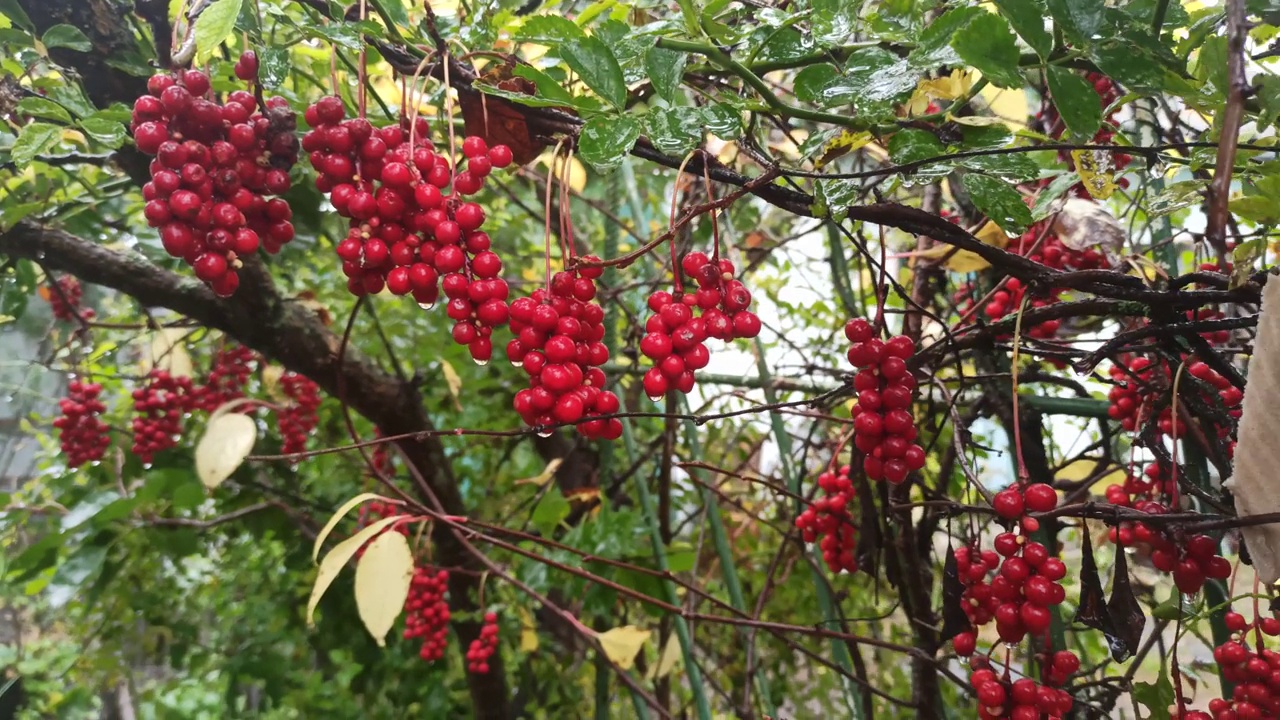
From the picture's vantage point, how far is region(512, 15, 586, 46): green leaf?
37 cm

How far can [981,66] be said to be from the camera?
333 millimetres

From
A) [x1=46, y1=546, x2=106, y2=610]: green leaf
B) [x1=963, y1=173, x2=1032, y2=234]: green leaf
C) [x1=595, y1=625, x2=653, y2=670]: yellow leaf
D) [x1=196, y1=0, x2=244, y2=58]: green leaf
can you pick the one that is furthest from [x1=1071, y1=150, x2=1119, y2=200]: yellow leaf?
[x1=46, y1=546, x2=106, y2=610]: green leaf

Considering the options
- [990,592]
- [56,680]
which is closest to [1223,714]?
[990,592]

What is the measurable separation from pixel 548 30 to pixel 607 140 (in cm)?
7

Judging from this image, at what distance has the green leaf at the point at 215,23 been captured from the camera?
36cm

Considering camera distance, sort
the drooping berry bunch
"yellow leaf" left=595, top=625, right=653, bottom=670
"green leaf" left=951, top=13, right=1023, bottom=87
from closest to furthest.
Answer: "green leaf" left=951, top=13, right=1023, bottom=87, "yellow leaf" left=595, top=625, right=653, bottom=670, the drooping berry bunch

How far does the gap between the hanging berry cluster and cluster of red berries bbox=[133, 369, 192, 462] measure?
892 mm

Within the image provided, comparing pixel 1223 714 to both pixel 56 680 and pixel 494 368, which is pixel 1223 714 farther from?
pixel 56 680

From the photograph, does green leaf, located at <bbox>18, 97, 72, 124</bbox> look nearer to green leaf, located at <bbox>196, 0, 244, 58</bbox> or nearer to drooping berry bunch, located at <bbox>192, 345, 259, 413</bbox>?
green leaf, located at <bbox>196, 0, 244, 58</bbox>

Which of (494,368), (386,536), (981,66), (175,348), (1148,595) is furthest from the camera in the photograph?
(494,368)

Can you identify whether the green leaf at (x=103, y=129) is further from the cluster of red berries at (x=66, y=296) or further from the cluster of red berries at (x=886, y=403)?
the cluster of red berries at (x=66, y=296)

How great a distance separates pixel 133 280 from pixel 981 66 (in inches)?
34.7

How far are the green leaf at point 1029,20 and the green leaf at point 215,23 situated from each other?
1.27 ft

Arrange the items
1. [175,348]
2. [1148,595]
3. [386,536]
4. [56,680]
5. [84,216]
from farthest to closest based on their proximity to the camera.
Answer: [56,680], [175,348], [84,216], [1148,595], [386,536]
